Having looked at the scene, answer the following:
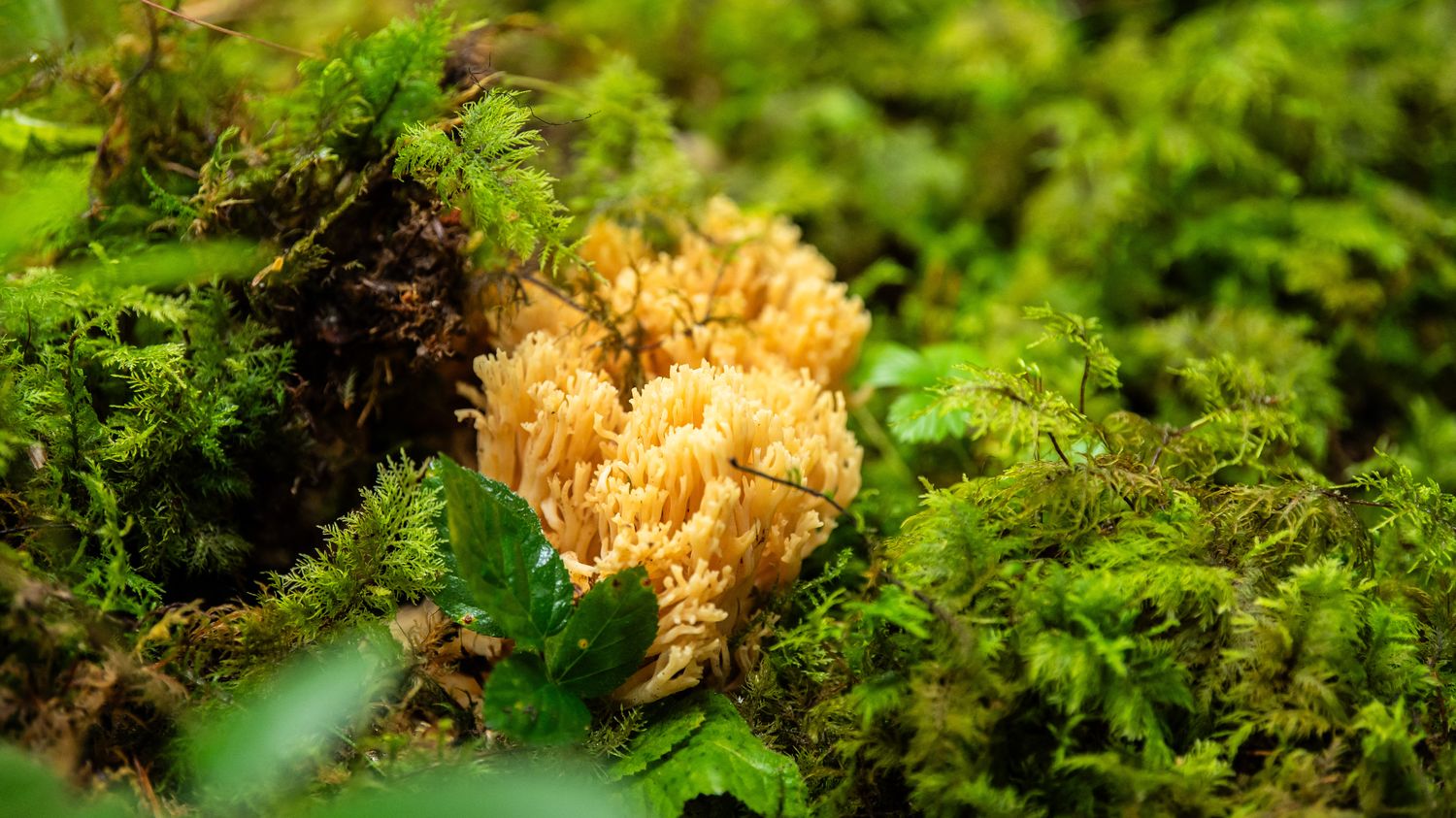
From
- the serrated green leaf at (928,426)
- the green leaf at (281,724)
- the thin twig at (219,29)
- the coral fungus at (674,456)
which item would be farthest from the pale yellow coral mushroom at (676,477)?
the thin twig at (219,29)

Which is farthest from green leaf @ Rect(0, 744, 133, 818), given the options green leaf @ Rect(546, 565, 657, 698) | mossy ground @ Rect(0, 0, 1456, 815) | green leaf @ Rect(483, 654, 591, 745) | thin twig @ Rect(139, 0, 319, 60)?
thin twig @ Rect(139, 0, 319, 60)

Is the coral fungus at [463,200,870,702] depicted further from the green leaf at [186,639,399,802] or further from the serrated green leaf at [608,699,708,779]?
the green leaf at [186,639,399,802]

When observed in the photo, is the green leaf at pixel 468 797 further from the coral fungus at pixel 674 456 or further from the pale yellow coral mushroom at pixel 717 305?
the pale yellow coral mushroom at pixel 717 305

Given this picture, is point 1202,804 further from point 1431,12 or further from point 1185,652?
point 1431,12

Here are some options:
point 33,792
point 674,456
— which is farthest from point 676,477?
point 33,792

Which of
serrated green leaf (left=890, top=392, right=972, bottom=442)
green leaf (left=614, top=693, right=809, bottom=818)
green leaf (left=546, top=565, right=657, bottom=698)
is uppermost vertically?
green leaf (left=546, top=565, right=657, bottom=698)

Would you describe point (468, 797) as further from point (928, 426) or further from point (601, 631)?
point (928, 426)
